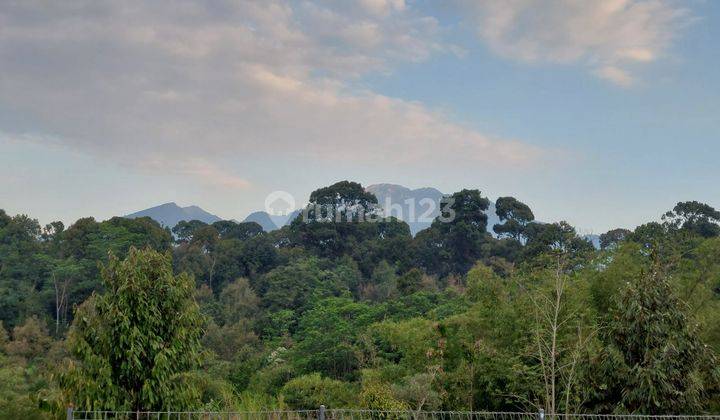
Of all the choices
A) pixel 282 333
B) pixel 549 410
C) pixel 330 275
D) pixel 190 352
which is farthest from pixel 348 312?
pixel 190 352

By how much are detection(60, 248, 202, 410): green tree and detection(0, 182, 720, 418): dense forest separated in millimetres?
18

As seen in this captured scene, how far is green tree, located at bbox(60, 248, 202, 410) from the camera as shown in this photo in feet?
23.3

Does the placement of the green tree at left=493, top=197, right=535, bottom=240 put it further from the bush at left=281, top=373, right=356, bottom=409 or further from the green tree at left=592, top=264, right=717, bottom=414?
the green tree at left=592, top=264, right=717, bottom=414

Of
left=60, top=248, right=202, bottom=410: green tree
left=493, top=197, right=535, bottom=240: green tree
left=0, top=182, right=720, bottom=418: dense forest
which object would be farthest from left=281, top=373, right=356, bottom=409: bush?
left=493, top=197, right=535, bottom=240: green tree

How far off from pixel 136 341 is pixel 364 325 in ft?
55.1

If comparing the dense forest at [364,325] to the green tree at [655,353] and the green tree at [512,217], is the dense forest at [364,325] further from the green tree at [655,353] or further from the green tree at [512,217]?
the green tree at [512,217]

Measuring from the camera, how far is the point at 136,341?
7.16m

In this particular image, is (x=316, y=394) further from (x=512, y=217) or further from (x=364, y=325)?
(x=512, y=217)

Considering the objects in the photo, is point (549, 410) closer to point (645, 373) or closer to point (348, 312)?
point (645, 373)

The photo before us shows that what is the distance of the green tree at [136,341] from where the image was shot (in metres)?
7.11

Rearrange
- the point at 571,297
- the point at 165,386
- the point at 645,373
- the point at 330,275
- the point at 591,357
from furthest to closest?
the point at 330,275
the point at 571,297
the point at 591,357
the point at 645,373
the point at 165,386

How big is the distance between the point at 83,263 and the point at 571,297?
32565mm

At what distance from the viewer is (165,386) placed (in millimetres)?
7211

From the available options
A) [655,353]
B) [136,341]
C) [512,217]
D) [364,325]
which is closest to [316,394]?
[364,325]
